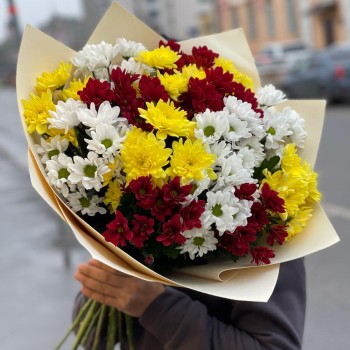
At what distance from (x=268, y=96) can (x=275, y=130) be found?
115 mm

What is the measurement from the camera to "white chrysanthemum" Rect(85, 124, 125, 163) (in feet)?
4.48

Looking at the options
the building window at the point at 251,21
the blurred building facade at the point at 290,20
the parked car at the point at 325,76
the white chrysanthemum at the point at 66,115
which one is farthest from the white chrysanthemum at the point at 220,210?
the building window at the point at 251,21

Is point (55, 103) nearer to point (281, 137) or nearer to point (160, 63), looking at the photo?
point (160, 63)

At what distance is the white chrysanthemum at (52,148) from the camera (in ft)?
4.66

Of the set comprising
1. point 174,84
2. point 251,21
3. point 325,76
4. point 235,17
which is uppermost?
point 174,84

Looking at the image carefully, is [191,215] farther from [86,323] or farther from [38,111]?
[86,323]

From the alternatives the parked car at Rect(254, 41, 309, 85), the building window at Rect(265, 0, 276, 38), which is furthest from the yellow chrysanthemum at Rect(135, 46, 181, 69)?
the building window at Rect(265, 0, 276, 38)

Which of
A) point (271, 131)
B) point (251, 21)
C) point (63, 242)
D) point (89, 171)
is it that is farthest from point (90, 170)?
point (251, 21)

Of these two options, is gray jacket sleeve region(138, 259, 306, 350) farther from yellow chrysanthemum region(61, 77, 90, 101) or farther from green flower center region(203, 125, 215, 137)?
yellow chrysanthemum region(61, 77, 90, 101)

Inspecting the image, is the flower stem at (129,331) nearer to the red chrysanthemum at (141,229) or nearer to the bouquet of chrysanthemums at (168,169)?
the bouquet of chrysanthemums at (168,169)

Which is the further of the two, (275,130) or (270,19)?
(270,19)

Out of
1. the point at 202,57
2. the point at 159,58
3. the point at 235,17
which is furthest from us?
the point at 235,17

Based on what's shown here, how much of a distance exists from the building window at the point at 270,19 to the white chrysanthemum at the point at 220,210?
40.0 m

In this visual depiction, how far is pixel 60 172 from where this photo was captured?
1.40 m
